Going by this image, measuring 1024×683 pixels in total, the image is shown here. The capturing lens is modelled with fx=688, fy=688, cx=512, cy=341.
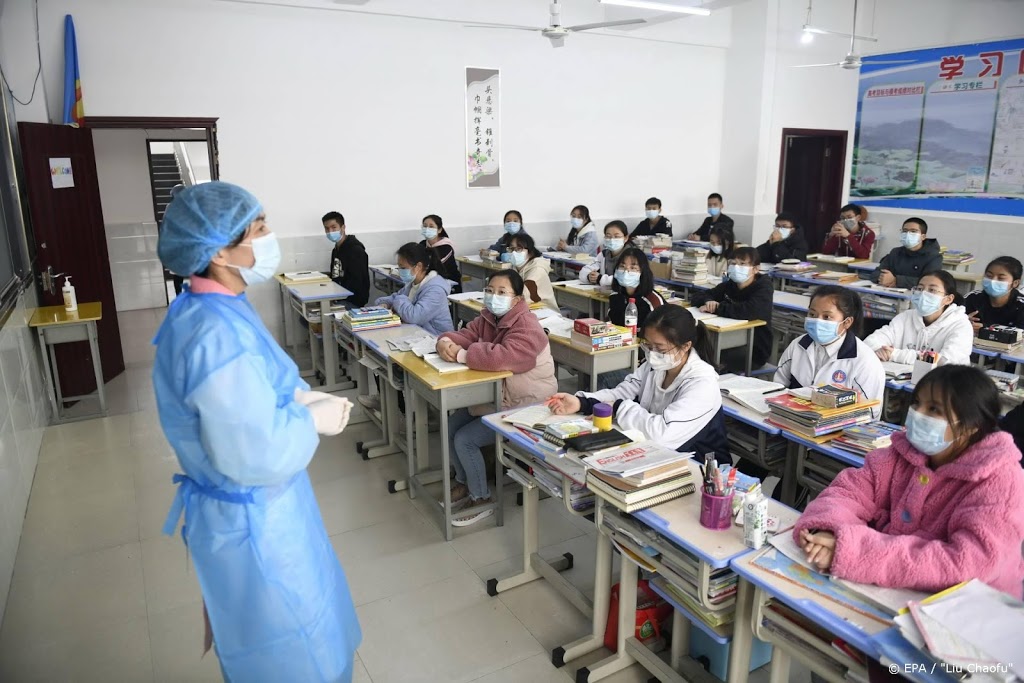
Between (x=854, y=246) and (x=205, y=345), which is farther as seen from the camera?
(x=854, y=246)

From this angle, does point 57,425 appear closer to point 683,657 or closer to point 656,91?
point 683,657

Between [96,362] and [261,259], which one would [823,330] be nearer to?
[261,259]

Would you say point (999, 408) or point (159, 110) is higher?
point (159, 110)

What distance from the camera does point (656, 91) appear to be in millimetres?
9562

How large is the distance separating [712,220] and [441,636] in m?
8.29

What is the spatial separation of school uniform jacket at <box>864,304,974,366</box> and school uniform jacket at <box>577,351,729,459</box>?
1.83 metres

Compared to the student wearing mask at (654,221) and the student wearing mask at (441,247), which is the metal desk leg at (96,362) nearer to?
the student wearing mask at (441,247)

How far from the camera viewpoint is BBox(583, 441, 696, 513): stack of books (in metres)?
2.14

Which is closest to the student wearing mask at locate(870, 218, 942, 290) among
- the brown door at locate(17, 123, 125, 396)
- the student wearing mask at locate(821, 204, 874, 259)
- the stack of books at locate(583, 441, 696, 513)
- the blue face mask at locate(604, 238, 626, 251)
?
the student wearing mask at locate(821, 204, 874, 259)

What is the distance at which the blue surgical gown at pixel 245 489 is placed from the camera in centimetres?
151

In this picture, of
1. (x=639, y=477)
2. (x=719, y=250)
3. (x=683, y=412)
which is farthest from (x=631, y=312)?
(x=639, y=477)

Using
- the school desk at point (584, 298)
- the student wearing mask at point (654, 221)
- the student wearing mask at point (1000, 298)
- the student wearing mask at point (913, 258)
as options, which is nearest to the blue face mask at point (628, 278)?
the school desk at point (584, 298)

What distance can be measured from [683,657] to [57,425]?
4.88 meters

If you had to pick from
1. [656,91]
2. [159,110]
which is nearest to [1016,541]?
[159,110]
